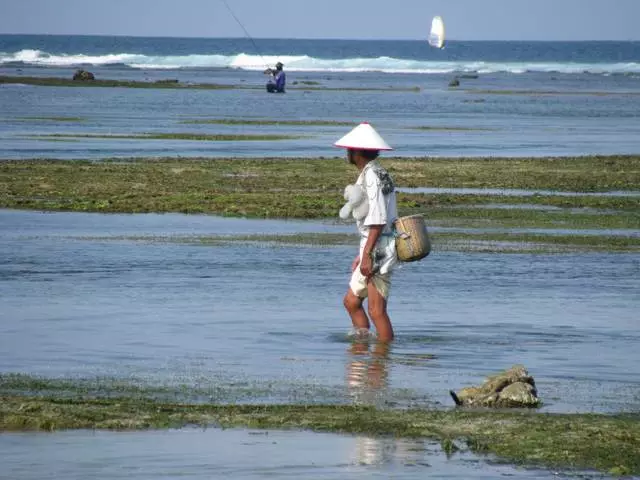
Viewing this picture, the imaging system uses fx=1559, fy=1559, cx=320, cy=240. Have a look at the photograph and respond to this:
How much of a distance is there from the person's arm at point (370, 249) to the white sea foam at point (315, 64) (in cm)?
11068

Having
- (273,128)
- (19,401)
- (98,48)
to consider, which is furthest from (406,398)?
(98,48)

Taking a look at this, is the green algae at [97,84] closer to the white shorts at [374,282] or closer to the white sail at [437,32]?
the white sail at [437,32]

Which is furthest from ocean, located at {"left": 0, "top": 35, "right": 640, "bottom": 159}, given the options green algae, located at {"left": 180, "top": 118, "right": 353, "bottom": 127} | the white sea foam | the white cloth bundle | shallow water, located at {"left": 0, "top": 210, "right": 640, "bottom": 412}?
the white sea foam

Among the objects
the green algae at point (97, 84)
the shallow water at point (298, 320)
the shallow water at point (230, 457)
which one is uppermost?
the green algae at point (97, 84)

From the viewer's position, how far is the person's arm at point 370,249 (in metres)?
11.1

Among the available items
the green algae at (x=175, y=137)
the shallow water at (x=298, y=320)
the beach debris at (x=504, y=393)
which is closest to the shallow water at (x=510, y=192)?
the shallow water at (x=298, y=320)

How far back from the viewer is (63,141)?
1309 inches

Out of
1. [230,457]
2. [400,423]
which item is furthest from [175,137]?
[230,457]

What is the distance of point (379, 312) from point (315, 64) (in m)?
125

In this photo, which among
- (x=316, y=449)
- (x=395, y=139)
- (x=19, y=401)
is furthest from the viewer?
(x=395, y=139)

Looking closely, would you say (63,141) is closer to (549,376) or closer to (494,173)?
(494,173)

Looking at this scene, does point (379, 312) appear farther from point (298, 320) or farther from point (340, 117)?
point (340, 117)

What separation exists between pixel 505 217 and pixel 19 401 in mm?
12466

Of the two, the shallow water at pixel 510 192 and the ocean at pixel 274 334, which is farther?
the shallow water at pixel 510 192
